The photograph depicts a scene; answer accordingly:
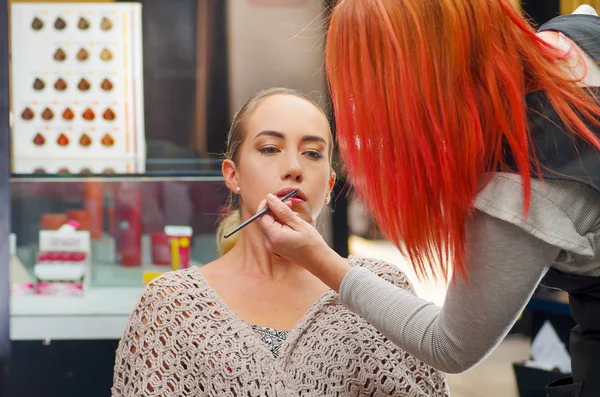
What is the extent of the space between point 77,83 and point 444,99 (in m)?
1.56

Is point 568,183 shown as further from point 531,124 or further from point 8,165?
point 8,165

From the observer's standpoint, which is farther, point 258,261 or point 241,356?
point 258,261

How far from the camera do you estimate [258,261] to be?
1917 millimetres

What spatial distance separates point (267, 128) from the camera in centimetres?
189

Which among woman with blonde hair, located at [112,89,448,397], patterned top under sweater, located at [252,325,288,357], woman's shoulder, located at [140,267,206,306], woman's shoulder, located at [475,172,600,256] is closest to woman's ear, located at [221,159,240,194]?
woman with blonde hair, located at [112,89,448,397]

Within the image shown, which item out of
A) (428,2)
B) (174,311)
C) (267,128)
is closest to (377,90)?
(428,2)

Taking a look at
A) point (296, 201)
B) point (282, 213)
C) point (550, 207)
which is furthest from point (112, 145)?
point (550, 207)

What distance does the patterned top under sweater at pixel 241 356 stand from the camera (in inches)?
67.6

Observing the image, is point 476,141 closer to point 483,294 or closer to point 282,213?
point 483,294

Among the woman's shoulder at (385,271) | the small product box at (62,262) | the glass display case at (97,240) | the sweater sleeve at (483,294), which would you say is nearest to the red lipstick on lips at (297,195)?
the woman's shoulder at (385,271)

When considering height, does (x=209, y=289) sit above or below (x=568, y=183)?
below

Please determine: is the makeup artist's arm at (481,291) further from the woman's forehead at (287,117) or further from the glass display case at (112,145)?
the glass display case at (112,145)

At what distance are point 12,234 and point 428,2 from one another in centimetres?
163

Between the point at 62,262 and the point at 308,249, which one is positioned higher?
the point at 308,249
